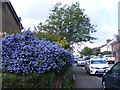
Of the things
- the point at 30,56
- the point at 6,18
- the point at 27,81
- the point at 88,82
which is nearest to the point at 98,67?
the point at 88,82

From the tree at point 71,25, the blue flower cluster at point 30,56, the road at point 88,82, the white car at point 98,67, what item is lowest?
A: the road at point 88,82

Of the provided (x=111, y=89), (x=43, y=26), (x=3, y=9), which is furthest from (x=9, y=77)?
(x=43, y=26)

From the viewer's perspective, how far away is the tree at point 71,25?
2852 centimetres

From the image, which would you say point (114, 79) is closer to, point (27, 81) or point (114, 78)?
point (114, 78)

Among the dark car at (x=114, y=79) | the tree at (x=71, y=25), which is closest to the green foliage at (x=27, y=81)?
the dark car at (x=114, y=79)

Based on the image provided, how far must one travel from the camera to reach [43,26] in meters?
28.6

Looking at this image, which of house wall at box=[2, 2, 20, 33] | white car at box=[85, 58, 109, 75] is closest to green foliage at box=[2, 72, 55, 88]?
house wall at box=[2, 2, 20, 33]

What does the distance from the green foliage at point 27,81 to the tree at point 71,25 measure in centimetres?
2085

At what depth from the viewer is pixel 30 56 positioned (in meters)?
8.09

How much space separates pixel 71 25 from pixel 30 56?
20695 mm

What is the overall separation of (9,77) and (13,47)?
4.14 feet

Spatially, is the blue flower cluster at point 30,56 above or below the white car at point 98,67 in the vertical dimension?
above

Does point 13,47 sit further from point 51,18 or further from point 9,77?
point 51,18

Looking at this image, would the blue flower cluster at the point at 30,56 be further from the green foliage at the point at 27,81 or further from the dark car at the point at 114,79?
the dark car at the point at 114,79
